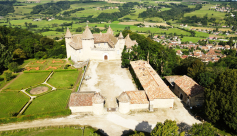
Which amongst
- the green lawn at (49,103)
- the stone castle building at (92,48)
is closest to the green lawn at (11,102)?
the green lawn at (49,103)

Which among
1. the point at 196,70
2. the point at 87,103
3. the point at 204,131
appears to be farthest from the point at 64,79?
the point at 204,131

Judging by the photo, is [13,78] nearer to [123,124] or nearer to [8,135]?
[8,135]

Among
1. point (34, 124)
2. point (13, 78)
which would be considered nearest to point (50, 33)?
point (13, 78)

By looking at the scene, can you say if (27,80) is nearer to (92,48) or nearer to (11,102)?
(11,102)

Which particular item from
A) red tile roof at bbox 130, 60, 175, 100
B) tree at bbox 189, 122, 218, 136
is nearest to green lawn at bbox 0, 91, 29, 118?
red tile roof at bbox 130, 60, 175, 100

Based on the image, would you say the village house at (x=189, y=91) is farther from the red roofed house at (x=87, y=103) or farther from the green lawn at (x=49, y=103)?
the green lawn at (x=49, y=103)
